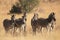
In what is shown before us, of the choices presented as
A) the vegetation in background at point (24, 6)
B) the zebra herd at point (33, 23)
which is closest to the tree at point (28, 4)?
the vegetation in background at point (24, 6)

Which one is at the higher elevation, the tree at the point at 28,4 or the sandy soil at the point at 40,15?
the tree at the point at 28,4

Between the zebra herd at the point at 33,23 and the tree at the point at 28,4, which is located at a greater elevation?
the tree at the point at 28,4

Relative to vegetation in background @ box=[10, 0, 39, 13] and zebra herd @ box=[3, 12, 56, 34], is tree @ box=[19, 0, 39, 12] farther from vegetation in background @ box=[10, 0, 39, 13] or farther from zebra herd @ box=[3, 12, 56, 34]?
zebra herd @ box=[3, 12, 56, 34]

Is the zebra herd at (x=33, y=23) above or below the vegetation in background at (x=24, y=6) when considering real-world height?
below

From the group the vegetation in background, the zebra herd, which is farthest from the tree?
the zebra herd

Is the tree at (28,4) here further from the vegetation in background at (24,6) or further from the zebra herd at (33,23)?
the zebra herd at (33,23)

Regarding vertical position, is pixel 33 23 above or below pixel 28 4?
below

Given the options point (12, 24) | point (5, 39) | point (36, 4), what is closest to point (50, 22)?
point (36, 4)

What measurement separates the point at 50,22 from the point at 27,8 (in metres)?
0.29

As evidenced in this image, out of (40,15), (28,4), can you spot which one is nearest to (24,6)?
(28,4)

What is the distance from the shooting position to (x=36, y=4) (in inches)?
68.2

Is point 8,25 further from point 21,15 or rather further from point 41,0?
point 41,0

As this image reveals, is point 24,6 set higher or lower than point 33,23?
higher

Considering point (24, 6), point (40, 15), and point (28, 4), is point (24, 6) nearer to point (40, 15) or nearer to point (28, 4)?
point (28, 4)
